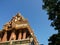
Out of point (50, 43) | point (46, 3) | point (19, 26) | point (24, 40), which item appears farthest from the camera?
point (19, 26)

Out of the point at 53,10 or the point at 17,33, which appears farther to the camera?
the point at 17,33

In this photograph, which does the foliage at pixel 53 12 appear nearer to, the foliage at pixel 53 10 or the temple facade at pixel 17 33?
the foliage at pixel 53 10

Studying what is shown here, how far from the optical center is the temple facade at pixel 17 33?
28.6 m

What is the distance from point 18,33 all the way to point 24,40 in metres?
2.45

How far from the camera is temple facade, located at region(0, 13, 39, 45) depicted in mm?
28595

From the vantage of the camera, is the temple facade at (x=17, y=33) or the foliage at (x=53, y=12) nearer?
the foliage at (x=53, y=12)

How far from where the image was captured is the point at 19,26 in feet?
98.9

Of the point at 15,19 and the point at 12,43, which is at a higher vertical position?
the point at 15,19

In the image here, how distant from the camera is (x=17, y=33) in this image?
3053 cm

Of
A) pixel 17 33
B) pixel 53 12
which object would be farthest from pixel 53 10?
pixel 17 33

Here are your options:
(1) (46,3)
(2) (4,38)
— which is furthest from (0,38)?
(1) (46,3)

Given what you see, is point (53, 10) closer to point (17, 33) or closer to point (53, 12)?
point (53, 12)

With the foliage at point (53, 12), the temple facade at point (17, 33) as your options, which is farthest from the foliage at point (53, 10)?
the temple facade at point (17, 33)

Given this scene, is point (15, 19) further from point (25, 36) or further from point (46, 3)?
point (46, 3)
